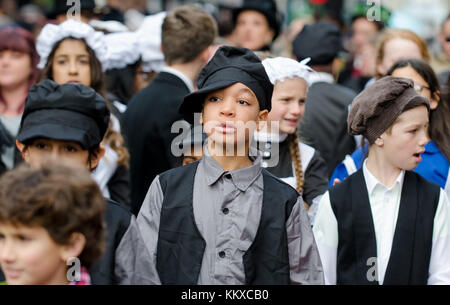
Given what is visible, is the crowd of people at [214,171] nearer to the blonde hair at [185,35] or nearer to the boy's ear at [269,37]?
the blonde hair at [185,35]

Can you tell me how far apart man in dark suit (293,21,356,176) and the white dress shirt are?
1700 millimetres

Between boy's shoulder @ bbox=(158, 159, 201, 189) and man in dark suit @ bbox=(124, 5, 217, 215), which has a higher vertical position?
man in dark suit @ bbox=(124, 5, 217, 215)

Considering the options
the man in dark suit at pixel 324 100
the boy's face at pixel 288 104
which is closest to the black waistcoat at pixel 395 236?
the boy's face at pixel 288 104

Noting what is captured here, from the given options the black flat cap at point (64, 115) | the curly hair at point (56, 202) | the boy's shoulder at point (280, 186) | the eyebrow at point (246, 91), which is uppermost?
the eyebrow at point (246, 91)

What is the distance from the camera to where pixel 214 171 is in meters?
3.66

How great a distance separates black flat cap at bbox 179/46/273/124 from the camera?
12.1 feet

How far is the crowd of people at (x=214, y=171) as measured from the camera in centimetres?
293

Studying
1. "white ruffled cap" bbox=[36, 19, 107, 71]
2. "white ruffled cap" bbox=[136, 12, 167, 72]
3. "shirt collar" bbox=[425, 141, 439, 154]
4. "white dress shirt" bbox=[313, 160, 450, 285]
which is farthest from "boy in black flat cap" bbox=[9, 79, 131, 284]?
"white ruffled cap" bbox=[136, 12, 167, 72]

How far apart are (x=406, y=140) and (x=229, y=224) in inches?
49.6

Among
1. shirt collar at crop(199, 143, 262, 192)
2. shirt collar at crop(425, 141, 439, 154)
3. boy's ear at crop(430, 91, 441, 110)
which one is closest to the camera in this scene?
shirt collar at crop(199, 143, 262, 192)

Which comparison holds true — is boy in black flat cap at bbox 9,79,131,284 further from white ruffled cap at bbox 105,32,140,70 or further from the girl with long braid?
white ruffled cap at bbox 105,32,140,70

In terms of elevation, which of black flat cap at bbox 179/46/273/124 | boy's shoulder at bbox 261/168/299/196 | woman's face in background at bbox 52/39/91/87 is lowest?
boy's shoulder at bbox 261/168/299/196

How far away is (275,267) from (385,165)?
112 cm
